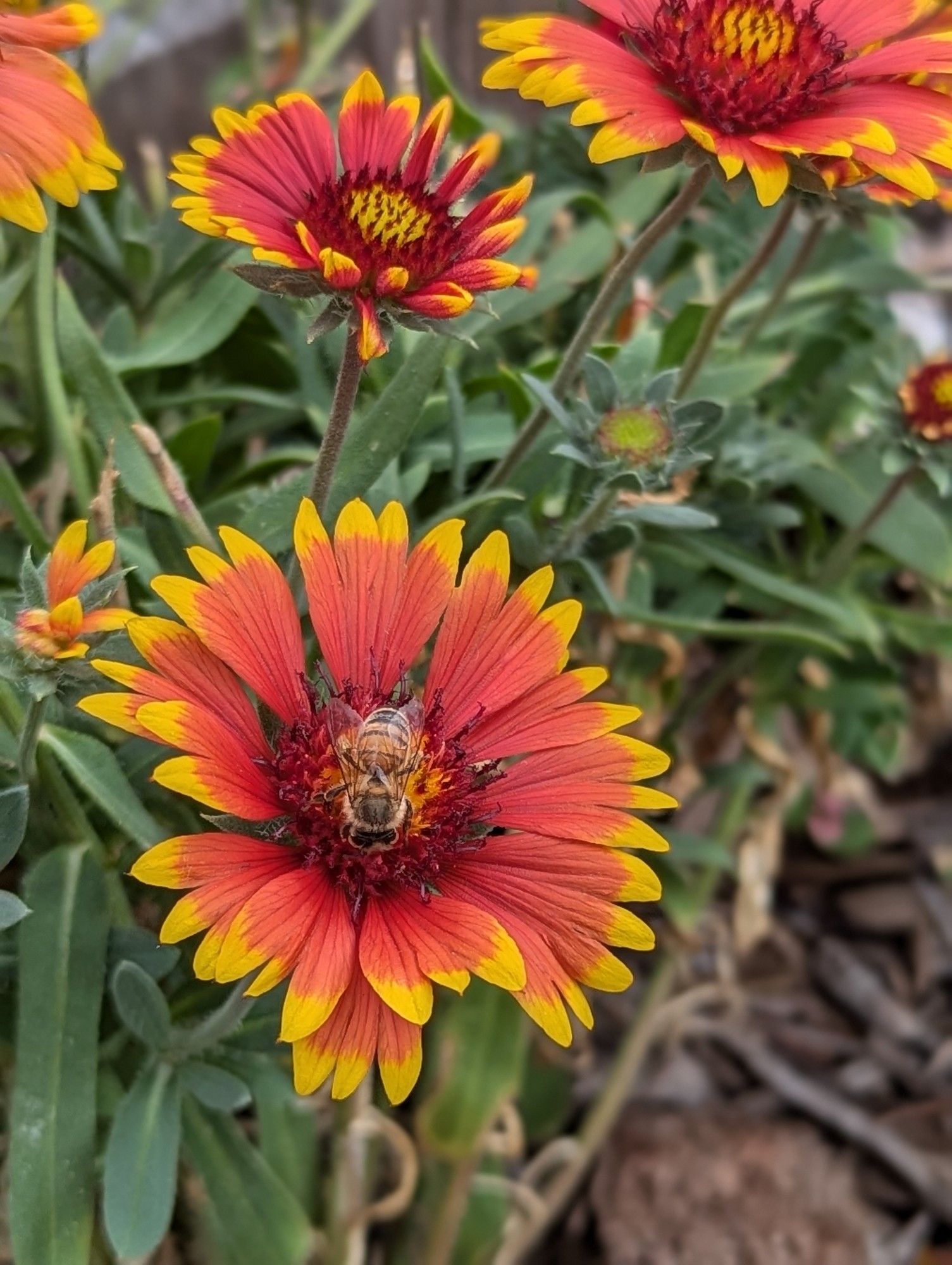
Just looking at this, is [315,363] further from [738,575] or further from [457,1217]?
[457,1217]

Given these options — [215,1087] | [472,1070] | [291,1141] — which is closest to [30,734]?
[215,1087]

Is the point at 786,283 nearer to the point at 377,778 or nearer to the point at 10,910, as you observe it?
the point at 377,778

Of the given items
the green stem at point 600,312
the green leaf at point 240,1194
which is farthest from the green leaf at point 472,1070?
the green stem at point 600,312

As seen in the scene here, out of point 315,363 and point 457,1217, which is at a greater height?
point 315,363

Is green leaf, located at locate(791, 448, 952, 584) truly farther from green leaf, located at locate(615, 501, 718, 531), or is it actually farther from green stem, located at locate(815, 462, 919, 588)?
green leaf, located at locate(615, 501, 718, 531)

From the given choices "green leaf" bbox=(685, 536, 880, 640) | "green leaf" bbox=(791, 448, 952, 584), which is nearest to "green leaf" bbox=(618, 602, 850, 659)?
"green leaf" bbox=(685, 536, 880, 640)

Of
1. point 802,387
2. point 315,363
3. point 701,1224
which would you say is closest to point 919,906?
point 701,1224
